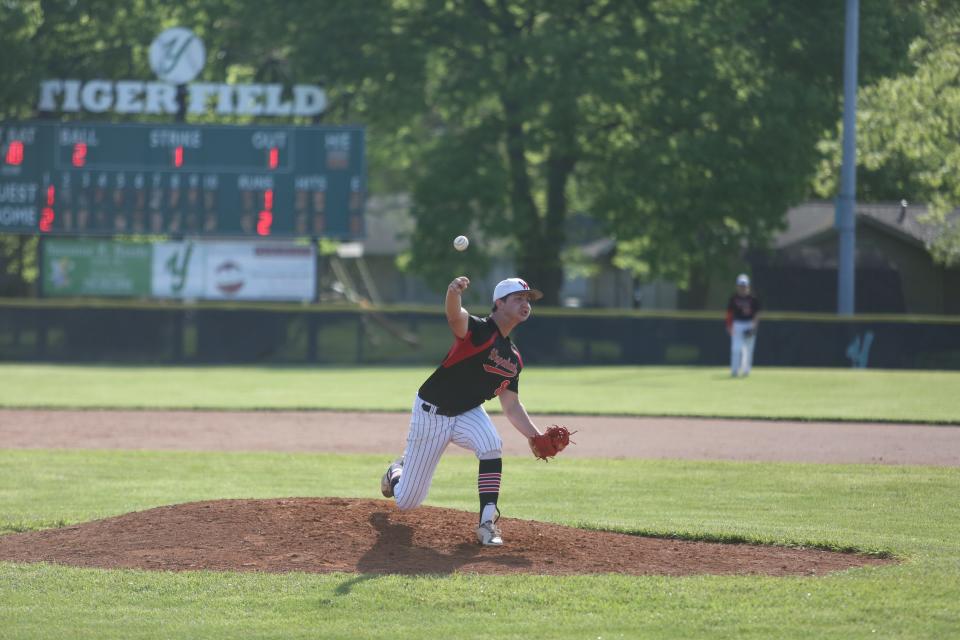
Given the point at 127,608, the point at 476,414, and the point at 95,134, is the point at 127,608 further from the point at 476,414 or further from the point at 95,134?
the point at 95,134

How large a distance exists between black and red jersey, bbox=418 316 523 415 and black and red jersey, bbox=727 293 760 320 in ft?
51.1

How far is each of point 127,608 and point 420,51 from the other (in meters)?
27.8

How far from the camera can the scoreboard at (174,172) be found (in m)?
27.5

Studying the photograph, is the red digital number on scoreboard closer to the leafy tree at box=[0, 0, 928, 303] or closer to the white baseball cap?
the leafy tree at box=[0, 0, 928, 303]

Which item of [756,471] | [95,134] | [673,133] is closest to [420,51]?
[673,133]

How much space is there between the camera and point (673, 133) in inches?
1240

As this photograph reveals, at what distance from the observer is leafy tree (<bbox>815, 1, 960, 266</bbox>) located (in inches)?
1174

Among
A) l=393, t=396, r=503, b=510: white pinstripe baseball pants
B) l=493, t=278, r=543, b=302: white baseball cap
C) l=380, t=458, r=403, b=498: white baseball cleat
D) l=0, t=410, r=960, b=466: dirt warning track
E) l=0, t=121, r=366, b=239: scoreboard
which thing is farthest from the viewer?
l=0, t=121, r=366, b=239: scoreboard

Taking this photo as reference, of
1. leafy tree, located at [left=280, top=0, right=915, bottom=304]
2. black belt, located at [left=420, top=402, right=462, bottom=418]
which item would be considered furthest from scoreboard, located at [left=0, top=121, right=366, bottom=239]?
black belt, located at [left=420, top=402, right=462, bottom=418]

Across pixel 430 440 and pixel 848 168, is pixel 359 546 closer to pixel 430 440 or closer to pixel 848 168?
pixel 430 440

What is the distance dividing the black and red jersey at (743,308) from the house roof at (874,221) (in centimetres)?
913

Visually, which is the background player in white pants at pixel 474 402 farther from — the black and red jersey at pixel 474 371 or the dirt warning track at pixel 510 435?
the dirt warning track at pixel 510 435

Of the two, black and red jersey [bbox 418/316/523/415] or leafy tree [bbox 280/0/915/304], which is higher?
leafy tree [bbox 280/0/915/304]

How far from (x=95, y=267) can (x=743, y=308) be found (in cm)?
1532
